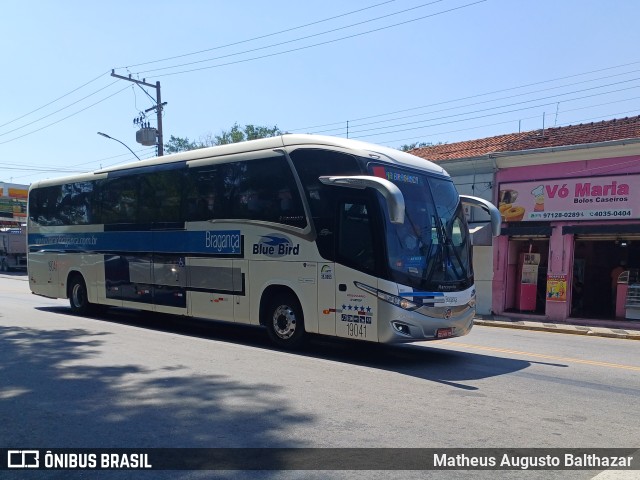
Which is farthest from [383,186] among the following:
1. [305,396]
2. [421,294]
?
[305,396]

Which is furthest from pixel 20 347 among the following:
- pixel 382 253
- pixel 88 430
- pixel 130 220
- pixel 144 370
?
pixel 382 253

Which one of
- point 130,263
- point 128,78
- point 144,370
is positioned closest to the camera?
point 144,370

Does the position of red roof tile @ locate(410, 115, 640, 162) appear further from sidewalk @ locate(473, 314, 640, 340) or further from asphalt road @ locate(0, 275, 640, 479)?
asphalt road @ locate(0, 275, 640, 479)

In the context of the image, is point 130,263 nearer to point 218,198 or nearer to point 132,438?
point 218,198

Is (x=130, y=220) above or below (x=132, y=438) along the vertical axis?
above

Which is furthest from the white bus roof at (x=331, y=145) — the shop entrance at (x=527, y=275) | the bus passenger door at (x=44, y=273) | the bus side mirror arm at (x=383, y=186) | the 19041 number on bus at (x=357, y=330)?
the shop entrance at (x=527, y=275)

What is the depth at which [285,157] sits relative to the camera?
993 centimetres

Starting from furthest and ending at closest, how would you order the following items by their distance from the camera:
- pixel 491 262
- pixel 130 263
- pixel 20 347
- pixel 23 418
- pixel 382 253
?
pixel 491 262 < pixel 130 263 < pixel 20 347 < pixel 382 253 < pixel 23 418

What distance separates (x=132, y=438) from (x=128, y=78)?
25809 mm

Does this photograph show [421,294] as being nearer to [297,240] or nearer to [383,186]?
[383,186]

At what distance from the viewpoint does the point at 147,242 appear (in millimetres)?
12852

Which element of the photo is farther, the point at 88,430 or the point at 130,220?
the point at 130,220

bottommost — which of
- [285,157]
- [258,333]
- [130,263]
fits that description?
[258,333]

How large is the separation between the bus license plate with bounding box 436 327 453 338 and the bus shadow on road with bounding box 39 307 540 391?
495 mm
